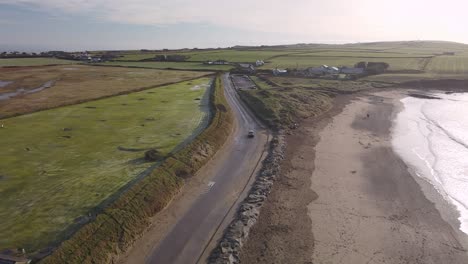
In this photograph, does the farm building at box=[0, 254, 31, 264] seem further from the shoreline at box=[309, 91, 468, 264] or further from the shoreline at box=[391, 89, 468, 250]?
the shoreline at box=[391, 89, 468, 250]

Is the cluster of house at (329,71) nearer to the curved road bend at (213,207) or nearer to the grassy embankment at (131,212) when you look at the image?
the curved road bend at (213,207)

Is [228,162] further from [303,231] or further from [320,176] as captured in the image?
[303,231]

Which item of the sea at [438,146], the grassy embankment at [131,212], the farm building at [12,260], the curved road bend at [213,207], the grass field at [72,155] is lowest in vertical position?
the sea at [438,146]

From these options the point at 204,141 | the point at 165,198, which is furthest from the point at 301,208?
the point at 204,141

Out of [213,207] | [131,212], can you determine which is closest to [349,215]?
[213,207]

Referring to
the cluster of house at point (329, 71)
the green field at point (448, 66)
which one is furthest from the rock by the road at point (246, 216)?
the green field at point (448, 66)

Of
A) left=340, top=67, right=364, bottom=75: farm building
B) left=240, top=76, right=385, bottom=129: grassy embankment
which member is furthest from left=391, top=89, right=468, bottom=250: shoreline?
left=340, top=67, right=364, bottom=75: farm building
